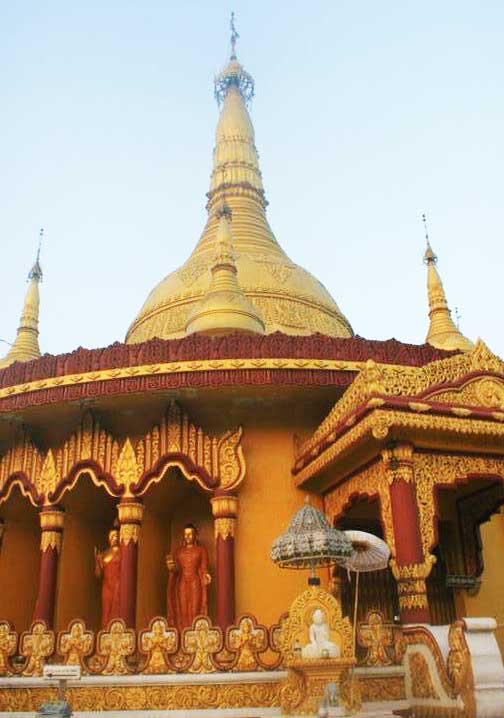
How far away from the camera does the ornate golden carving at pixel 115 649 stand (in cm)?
867

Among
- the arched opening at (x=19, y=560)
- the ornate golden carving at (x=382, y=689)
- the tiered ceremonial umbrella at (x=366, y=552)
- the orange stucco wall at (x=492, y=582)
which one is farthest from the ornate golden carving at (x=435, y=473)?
the arched opening at (x=19, y=560)

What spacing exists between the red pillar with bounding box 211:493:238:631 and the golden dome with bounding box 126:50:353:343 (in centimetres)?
657

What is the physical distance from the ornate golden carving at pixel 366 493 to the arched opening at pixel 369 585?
825 millimetres

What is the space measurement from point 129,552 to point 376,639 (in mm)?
4040

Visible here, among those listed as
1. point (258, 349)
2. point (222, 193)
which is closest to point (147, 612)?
point (258, 349)

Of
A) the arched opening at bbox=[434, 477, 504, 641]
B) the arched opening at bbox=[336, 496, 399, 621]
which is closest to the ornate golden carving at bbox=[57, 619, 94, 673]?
the arched opening at bbox=[336, 496, 399, 621]

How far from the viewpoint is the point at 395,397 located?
29.6 feet

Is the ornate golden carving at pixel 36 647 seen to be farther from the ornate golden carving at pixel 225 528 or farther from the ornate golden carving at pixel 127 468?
the ornate golden carving at pixel 225 528

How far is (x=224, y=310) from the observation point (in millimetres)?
13852

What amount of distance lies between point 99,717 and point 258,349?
198 inches

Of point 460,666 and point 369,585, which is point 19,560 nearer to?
point 369,585

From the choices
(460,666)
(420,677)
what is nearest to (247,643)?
(420,677)

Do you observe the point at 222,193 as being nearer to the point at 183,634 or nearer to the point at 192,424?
the point at 192,424

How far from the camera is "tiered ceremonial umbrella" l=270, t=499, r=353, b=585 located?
7809 mm
